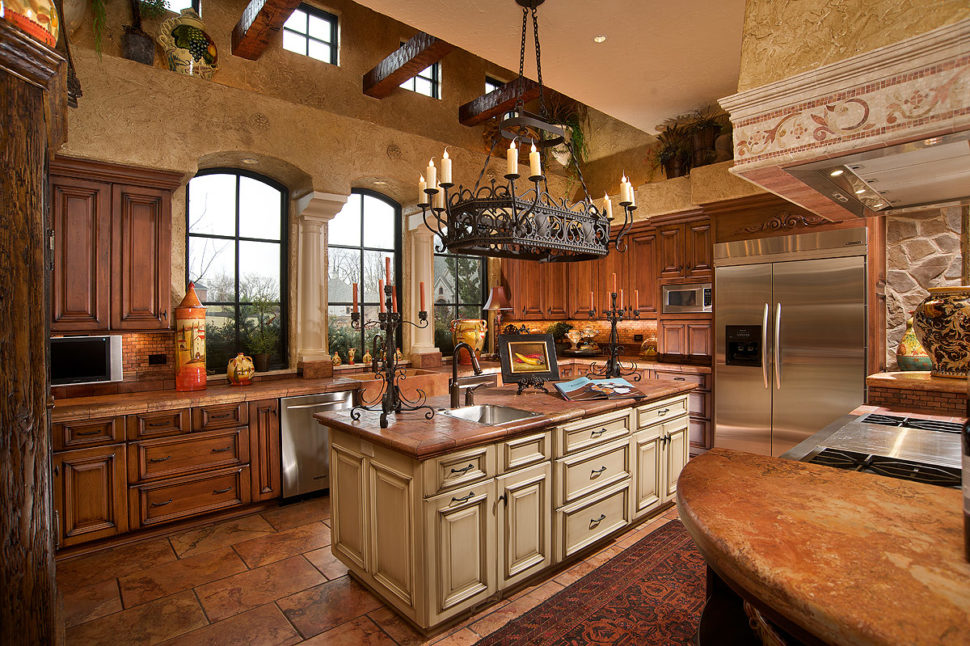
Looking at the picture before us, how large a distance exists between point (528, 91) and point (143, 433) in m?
4.26

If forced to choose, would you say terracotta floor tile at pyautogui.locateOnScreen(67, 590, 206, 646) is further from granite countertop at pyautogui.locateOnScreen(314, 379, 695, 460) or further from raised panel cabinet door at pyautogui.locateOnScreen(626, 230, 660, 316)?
raised panel cabinet door at pyautogui.locateOnScreen(626, 230, 660, 316)

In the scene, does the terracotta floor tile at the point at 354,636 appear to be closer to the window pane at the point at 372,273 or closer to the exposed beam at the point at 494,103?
the window pane at the point at 372,273

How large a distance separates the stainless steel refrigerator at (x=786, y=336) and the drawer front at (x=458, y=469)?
11.1 feet

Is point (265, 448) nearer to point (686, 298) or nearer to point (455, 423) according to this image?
point (455, 423)

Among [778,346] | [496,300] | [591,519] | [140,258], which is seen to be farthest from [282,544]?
[778,346]

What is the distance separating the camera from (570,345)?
6.66m

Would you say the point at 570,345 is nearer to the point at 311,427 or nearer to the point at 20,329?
the point at 311,427

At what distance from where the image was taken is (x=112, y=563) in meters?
3.07

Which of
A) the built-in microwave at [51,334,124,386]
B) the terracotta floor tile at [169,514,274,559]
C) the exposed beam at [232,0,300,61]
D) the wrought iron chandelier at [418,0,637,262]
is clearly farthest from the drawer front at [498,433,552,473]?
the exposed beam at [232,0,300,61]

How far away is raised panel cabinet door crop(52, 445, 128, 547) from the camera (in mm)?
3080

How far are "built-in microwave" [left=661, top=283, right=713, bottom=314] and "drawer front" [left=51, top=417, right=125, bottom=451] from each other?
506 cm

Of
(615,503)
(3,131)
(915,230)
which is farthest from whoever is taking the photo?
(915,230)

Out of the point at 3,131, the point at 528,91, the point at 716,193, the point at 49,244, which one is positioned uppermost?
the point at 528,91

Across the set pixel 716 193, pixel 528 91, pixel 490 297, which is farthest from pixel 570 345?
pixel 528 91
